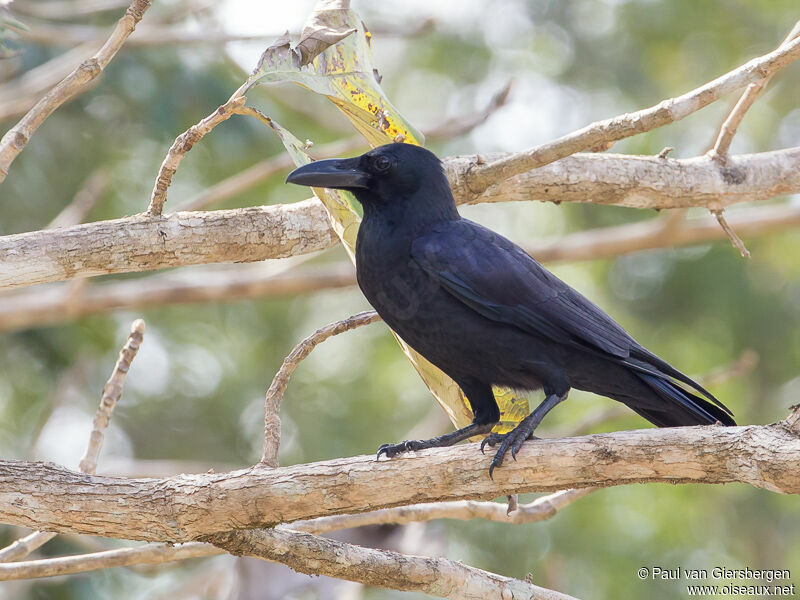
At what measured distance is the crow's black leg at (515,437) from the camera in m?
3.00

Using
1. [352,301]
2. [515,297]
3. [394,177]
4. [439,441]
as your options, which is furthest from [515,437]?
[352,301]

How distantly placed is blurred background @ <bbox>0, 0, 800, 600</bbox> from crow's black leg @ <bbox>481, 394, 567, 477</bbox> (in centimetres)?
336

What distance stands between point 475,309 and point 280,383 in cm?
75

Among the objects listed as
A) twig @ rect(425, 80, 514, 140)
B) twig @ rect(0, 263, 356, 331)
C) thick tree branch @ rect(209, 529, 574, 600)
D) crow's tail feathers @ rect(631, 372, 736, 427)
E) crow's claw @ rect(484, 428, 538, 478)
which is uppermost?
twig @ rect(425, 80, 514, 140)

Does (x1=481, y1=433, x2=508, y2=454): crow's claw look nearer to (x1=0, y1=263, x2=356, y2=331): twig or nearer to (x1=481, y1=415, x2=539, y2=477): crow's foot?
(x1=481, y1=415, x2=539, y2=477): crow's foot

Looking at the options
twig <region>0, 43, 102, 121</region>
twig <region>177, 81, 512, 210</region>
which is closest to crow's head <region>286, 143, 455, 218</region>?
twig <region>177, 81, 512, 210</region>

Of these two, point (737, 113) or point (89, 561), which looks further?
point (737, 113)

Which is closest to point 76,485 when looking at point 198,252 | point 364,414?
point 198,252

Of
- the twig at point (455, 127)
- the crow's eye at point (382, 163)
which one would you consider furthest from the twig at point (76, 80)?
the twig at point (455, 127)

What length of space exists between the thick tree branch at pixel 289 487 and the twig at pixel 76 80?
113cm

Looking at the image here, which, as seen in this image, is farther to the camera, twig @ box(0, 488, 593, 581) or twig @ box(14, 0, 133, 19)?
twig @ box(14, 0, 133, 19)

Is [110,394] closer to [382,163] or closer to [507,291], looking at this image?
[382,163]

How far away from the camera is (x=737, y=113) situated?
4.13m

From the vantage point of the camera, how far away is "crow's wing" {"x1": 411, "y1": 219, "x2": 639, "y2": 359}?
11.5 feet
